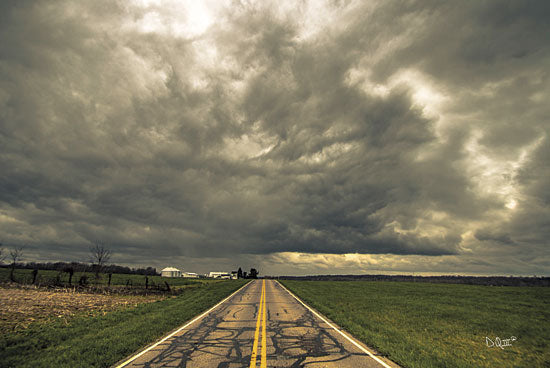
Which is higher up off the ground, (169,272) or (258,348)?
(258,348)

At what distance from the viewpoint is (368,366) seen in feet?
25.0

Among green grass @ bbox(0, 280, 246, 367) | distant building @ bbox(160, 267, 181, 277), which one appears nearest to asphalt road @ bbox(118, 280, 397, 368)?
green grass @ bbox(0, 280, 246, 367)

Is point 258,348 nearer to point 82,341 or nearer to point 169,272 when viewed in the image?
point 82,341

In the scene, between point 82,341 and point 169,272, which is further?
point 169,272

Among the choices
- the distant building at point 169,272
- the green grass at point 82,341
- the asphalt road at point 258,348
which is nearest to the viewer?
the asphalt road at point 258,348

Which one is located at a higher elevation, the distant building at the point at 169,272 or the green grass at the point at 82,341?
the green grass at the point at 82,341

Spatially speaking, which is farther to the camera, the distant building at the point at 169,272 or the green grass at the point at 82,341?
the distant building at the point at 169,272

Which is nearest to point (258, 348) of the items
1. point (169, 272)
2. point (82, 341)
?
point (82, 341)

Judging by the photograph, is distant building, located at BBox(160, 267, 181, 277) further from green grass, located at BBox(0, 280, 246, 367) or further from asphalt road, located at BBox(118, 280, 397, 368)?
asphalt road, located at BBox(118, 280, 397, 368)

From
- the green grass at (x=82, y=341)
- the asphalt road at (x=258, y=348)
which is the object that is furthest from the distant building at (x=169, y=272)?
Result: the asphalt road at (x=258, y=348)

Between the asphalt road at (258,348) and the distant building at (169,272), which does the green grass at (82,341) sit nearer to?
the asphalt road at (258,348)

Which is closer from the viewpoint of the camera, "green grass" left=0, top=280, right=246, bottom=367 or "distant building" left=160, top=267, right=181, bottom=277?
"green grass" left=0, top=280, right=246, bottom=367

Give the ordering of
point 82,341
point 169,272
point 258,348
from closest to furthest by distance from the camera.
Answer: point 258,348 < point 82,341 < point 169,272

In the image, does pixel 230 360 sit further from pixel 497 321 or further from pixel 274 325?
pixel 497 321
